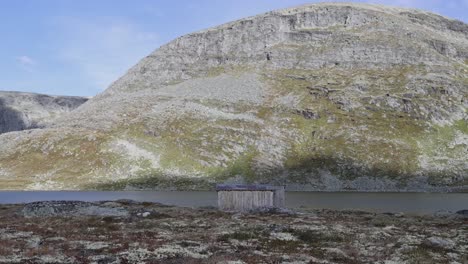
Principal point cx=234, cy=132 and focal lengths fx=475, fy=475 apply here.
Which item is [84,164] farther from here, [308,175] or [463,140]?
[463,140]

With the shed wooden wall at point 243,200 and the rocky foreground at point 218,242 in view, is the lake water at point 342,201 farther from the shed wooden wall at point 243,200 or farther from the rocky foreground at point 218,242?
the rocky foreground at point 218,242

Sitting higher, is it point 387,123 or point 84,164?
point 387,123

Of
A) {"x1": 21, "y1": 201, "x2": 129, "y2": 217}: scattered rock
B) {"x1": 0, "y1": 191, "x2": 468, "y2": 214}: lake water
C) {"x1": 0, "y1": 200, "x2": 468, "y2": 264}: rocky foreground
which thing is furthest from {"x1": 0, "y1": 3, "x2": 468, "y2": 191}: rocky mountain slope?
{"x1": 0, "y1": 200, "x2": 468, "y2": 264}: rocky foreground

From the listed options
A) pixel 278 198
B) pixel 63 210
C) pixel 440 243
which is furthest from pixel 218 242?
pixel 278 198

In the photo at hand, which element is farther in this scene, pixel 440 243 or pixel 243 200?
pixel 243 200

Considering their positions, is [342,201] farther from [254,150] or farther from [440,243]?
[440,243]

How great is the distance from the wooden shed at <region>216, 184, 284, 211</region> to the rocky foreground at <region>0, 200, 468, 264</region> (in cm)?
1679

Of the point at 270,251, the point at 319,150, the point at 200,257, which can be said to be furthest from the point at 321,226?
the point at 319,150

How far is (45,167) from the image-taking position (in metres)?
163

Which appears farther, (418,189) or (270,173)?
(270,173)

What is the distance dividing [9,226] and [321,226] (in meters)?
29.2

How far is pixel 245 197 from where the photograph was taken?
67.9 meters

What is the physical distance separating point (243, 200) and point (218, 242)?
110 feet

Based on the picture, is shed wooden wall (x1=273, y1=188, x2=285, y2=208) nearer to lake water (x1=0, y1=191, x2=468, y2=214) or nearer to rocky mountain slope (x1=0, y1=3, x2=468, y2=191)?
lake water (x1=0, y1=191, x2=468, y2=214)
